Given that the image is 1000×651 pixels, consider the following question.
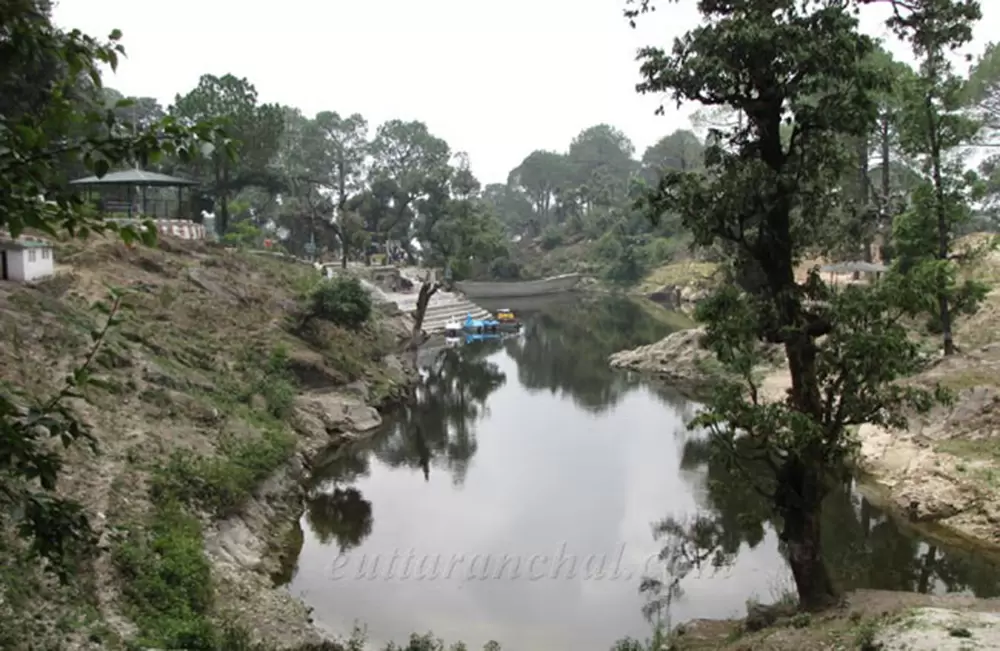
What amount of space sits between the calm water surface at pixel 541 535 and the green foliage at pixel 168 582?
8.81ft

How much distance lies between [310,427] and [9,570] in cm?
1436

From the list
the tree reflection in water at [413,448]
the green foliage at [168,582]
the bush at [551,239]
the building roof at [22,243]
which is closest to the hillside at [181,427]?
the green foliage at [168,582]

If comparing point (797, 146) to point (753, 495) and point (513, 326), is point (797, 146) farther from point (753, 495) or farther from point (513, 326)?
point (513, 326)

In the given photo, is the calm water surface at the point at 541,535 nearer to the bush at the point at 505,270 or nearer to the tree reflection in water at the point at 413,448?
the tree reflection in water at the point at 413,448

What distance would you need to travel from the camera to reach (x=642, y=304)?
70125 mm

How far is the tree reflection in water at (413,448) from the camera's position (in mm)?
19781

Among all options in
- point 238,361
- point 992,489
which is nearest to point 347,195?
point 238,361

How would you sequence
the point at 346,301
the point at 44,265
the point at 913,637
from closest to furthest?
the point at 913,637
the point at 44,265
the point at 346,301

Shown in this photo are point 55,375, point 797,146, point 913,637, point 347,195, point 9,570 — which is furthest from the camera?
point 347,195

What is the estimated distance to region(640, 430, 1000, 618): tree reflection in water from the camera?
15.4m

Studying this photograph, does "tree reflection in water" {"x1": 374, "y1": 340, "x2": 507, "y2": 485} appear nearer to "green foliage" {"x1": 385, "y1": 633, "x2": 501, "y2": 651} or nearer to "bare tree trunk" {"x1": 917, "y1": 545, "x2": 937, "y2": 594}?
"green foliage" {"x1": 385, "y1": 633, "x2": 501, "y2": 651}

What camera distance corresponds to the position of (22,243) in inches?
864

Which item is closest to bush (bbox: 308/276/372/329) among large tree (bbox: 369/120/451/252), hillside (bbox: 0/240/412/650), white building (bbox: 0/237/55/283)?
hillside (bbox: 0/240/412/650)

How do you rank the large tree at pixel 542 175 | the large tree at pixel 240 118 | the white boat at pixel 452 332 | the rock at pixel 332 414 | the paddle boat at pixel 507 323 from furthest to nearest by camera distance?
the large tree at pixel 542 175, the paddle boat at pixel 507 323, the white boat at pixel 452 332, the large tree at pixel 240 118, the rock at pixel 332 414
